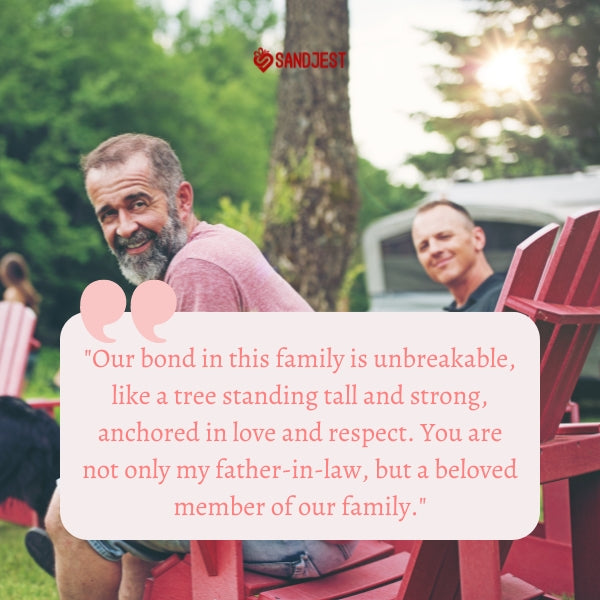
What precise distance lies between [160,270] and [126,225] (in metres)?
0.16

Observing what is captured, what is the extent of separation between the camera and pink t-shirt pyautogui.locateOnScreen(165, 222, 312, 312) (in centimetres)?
207

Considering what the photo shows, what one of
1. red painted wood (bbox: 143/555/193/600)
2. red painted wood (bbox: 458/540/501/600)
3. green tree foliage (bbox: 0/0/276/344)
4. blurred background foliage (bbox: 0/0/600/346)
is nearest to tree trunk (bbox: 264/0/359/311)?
blurred background foliage (bbox: 0/0/600/346)

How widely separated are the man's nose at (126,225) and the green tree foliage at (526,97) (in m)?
7.39

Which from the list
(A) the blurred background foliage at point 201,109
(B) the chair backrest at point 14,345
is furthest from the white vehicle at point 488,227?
(B) the chair backrest at point 14,345

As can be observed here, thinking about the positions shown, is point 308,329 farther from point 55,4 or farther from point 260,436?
point 55,4

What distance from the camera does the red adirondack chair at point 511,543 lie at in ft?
6.13

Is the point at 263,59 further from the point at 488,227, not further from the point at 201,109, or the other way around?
the point at 201,109

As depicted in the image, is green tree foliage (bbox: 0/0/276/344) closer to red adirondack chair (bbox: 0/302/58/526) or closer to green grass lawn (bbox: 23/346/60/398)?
green grass lawn (bbox: 23/346/60/398)

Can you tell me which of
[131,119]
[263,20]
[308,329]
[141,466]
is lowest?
[141,466]

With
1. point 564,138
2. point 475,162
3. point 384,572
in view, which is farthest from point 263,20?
point 384,572

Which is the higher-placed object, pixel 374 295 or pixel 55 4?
pixel 55 4

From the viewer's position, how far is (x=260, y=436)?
6.53 feet

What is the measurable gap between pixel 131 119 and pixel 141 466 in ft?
77.6

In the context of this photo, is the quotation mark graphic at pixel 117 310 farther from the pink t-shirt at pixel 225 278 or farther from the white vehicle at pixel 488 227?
the white vehicle at pixel 488 227
